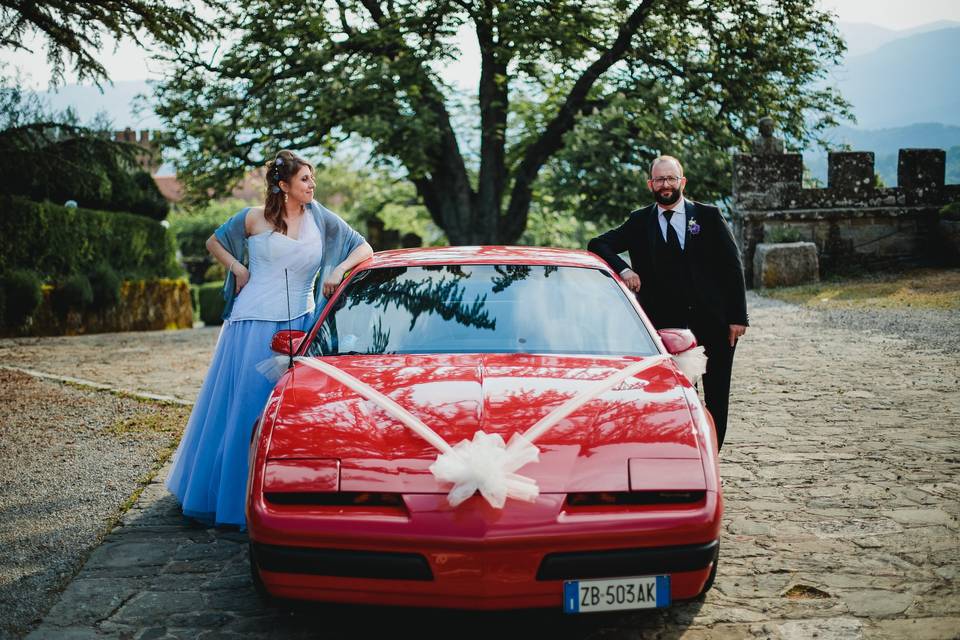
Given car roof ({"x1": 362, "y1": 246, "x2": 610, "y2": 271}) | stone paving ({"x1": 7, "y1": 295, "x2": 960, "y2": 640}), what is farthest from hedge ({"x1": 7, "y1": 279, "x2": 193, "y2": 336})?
car roof ({"x1": 362, "y1": 246, "x2": 610, "y2": 271})

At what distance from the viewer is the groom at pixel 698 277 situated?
213 inches

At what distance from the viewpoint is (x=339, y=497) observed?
3.06 meters

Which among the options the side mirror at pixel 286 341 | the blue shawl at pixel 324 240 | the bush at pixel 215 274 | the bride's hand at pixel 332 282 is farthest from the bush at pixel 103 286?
the bush at pixel 215 274

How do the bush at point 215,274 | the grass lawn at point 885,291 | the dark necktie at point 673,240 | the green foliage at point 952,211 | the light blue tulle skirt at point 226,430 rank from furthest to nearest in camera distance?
the bush at point 215,274, the green foliage at point 952,211, the grass lawn at point 885,291, the dark necktie at point 673,240, the light blue tulle skirt at point 226,430

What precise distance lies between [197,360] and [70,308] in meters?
7.92

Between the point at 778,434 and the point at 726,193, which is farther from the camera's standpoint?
the point at 726,193

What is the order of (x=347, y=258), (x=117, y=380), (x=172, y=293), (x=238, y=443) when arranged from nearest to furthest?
1. (x=238, y=443)
2. (x=347, y=258)
3. (x=117, y=380)
4. (x=172, y=293)

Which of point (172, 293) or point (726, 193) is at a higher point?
point (726, 193)

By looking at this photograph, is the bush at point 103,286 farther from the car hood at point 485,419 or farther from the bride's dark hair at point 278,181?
the car hood at point 485,419

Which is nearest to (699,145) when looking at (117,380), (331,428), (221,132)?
(221,132)

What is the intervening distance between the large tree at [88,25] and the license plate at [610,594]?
952 cm

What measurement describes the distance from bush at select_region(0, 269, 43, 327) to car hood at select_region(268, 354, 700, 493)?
14.9m

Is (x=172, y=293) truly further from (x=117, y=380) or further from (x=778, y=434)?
(x=778, y=434)

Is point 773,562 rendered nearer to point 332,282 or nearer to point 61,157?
point 332,282
